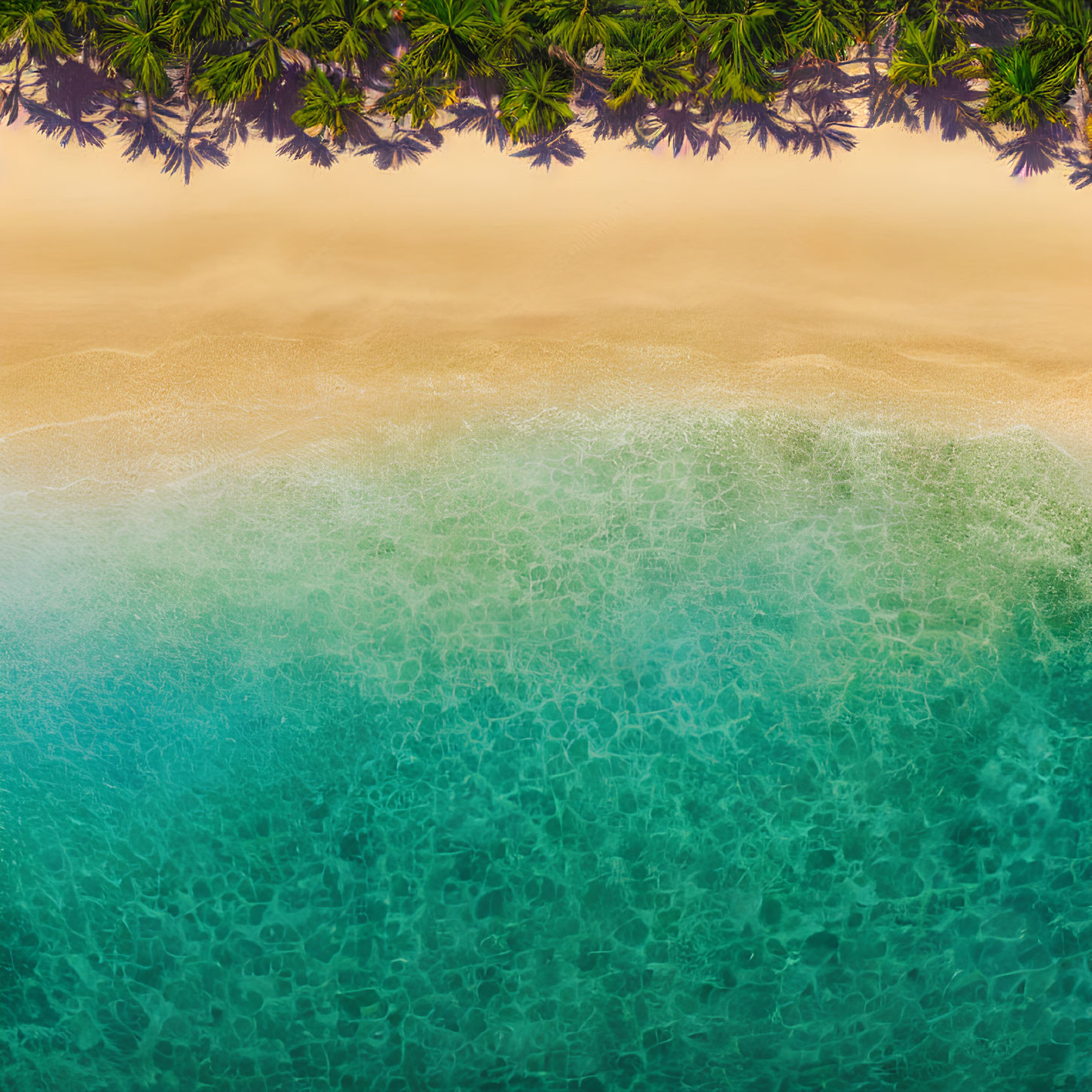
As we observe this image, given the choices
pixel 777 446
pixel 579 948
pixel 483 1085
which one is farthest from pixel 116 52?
pixel 483 1085

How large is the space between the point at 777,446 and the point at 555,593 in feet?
3.31

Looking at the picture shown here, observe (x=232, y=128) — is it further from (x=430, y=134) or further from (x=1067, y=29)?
(x=1067, y=29)

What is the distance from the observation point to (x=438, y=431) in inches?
111

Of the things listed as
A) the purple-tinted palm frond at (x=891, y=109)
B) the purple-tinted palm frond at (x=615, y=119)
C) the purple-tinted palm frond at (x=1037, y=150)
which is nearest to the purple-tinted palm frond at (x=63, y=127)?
the purple-tinted palm frond at (x=615, y=119)

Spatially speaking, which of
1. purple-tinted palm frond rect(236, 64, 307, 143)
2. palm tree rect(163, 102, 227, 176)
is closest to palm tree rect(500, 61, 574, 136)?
purple-tinted palm frond rect(236, 64, 307, 143)

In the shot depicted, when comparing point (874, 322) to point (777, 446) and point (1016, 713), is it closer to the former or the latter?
point (777, 446)

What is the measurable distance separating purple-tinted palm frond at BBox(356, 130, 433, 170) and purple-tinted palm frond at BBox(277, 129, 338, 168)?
4.6 inches

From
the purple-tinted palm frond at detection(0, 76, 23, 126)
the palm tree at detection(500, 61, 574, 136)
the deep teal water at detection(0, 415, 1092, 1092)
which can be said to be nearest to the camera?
the deep teal water at detection(0, 415, 1092, 1092)

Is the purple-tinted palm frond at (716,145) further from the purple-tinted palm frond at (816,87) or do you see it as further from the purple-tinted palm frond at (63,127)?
the purple-tinted palm frond at (63,127)

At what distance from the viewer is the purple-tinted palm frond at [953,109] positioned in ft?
9.24

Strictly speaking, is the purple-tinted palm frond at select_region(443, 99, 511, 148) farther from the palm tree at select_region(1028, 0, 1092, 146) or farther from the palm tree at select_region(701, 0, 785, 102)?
the palm tree at select_region(1028, 0, 1092, 146)

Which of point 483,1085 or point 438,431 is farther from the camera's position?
point 438,431

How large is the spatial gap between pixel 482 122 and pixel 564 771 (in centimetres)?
251

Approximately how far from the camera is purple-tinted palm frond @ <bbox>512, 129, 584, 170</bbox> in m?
2.87
